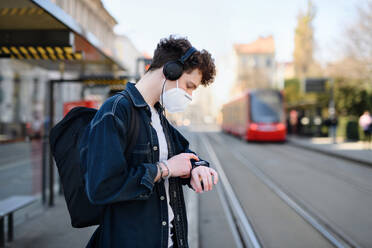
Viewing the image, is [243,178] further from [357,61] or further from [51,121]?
[357,61]

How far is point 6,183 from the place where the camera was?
8.12 metres

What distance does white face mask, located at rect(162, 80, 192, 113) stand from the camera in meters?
1.80

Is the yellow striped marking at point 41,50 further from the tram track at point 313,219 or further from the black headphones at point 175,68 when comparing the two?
the tram track at point 313,219

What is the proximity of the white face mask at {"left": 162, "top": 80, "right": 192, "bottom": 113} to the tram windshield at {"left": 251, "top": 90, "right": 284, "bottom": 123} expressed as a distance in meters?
17.5

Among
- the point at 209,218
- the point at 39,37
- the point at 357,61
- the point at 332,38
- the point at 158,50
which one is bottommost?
the point at 209,218

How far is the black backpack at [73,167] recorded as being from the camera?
1733mm

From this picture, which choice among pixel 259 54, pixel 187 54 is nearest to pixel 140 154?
pixel 187 54

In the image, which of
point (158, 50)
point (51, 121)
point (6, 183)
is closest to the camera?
point (158, 50)

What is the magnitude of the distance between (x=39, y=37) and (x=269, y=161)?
386 inches

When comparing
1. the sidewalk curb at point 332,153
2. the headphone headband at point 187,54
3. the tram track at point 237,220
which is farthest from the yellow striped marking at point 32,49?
the sidewalk curb at point 332,153

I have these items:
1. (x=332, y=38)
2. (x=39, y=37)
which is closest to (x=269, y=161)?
(x=39, y=37)

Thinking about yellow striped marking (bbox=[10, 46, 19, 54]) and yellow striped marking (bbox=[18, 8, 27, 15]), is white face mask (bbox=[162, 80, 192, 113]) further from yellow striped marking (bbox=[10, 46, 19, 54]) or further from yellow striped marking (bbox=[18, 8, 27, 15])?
yellow striped marking (bbox=[10, 46, 19, 54])

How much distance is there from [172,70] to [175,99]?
0.60 ft

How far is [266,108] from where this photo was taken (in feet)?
62.2
